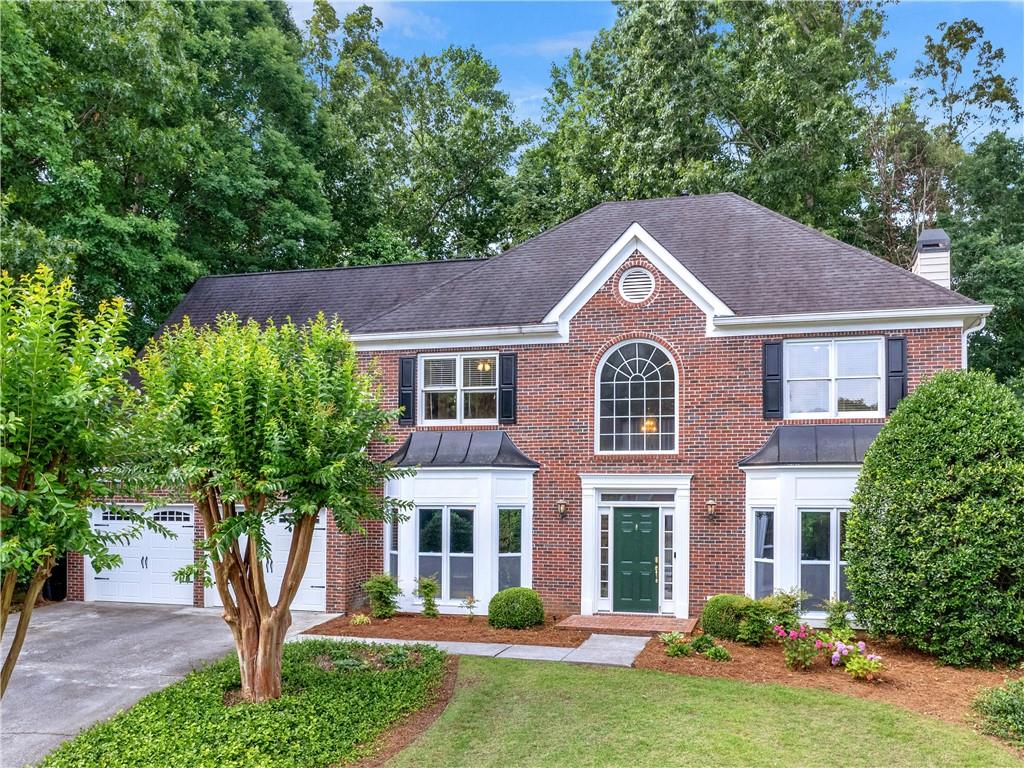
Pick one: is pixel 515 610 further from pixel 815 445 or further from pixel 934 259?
pixel 934 259

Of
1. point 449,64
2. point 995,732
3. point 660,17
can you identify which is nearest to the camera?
point 995,732

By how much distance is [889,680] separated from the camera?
10.5 metres

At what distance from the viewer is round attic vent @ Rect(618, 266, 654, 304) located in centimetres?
1525

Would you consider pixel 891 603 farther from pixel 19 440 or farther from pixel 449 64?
pixel 449 64

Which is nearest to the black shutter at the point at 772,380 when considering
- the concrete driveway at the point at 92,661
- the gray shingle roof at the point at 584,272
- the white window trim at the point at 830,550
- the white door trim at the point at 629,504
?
the gray shingle roof at the point at 584,272

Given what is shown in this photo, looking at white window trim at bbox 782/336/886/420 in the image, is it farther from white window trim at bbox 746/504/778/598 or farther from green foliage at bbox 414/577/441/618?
green foliage at bbox 414/577/441/618

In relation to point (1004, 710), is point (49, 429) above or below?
above

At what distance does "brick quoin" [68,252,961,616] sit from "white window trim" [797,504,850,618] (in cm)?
102

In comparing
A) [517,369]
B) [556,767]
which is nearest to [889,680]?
[556,767]

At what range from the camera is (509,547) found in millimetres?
15375

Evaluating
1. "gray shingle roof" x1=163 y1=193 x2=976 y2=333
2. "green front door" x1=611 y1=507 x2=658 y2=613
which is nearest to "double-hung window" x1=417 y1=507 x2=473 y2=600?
"green front door" x1=611 y1=507 x2=658 y2=613

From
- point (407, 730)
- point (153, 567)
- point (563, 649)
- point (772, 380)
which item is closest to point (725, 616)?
point (563, 649)

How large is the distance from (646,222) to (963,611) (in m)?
10.1

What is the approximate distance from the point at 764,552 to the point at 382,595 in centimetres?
705
